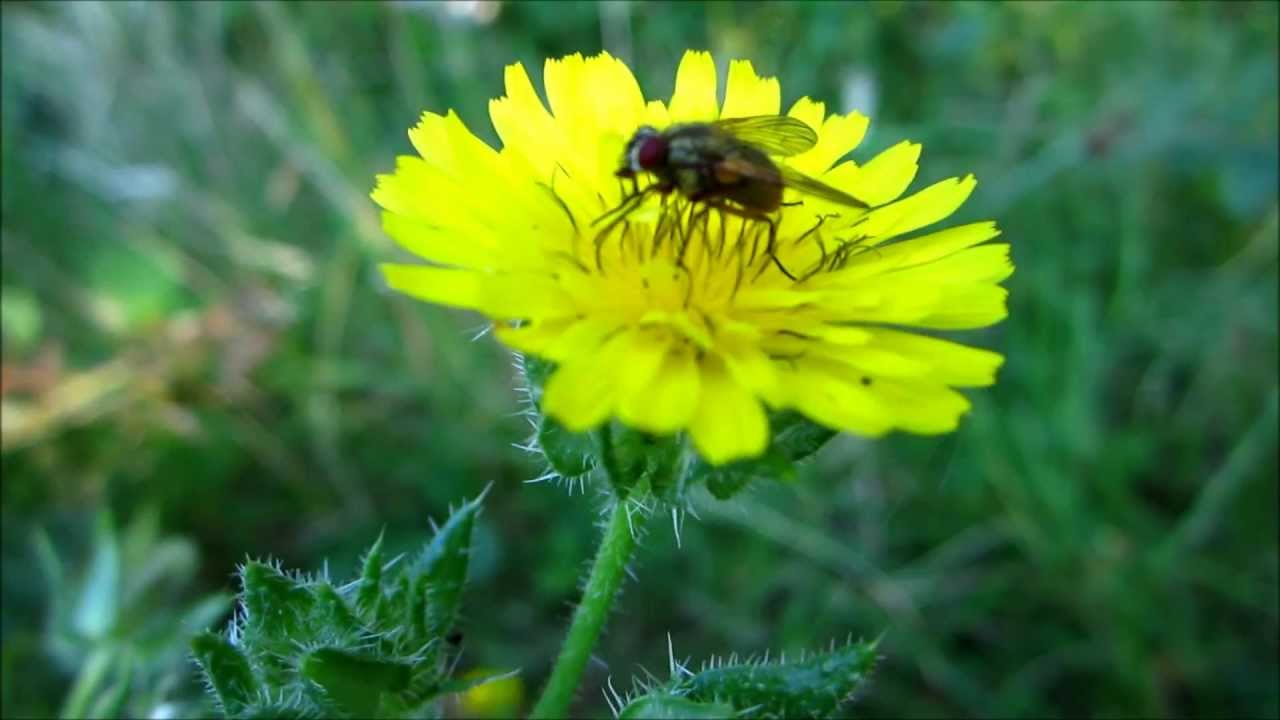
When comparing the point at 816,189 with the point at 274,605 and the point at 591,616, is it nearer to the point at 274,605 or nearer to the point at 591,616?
the point at 591,616

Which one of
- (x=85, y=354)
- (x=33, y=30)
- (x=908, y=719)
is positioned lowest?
(x=908, y=719)

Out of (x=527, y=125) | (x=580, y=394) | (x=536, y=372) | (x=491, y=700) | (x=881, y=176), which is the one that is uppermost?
(x=527, y=125)

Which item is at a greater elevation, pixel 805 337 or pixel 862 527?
pixel 862 527

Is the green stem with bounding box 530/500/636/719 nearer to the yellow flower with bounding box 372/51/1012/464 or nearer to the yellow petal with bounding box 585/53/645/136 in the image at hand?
the yellow flower with bounding box 372/51/1012/464

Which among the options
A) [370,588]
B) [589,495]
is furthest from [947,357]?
[589,495]

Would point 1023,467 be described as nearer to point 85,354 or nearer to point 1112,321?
point 1112,321

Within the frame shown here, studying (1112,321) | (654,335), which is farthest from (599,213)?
(1112,321)

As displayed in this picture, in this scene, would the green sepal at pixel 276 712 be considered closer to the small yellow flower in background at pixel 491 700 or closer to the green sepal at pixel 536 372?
the small yellow flower in background at pixel 491 700
